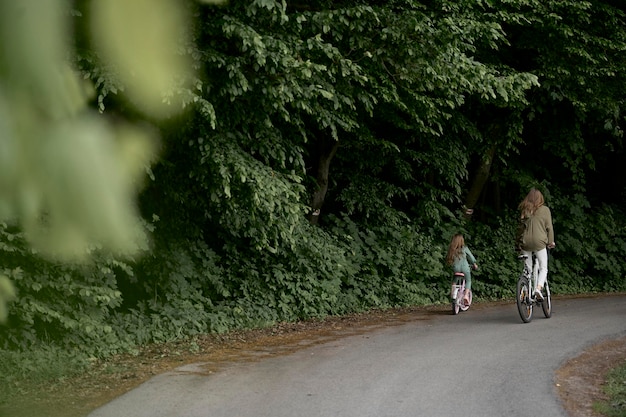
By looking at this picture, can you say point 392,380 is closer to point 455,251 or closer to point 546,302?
point 546,302

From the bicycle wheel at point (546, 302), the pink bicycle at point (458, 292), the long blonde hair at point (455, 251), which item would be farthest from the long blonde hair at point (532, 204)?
the pink bicycle at point (458, 292)

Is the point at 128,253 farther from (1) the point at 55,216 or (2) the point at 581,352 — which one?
(2) the point at 581,352

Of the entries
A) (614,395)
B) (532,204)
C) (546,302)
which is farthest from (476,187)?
(614,395)

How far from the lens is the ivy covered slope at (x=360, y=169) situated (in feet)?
33.5

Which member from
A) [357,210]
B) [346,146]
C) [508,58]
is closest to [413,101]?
[346,146]

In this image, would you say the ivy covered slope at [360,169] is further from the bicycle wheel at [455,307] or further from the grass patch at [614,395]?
the grass patch at [614,395]

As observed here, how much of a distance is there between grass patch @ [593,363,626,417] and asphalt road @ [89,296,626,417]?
0.43 m

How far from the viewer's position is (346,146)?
17188mm

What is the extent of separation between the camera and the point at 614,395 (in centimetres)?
735

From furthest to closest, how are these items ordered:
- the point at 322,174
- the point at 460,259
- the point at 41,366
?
the point at 322,174, the point at 460,259, the point at 41,366

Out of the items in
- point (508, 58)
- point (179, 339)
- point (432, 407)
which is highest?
point (508, 58)

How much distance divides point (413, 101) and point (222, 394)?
319 inches

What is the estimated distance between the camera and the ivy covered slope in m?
10.2

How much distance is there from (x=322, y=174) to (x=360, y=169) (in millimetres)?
1622
